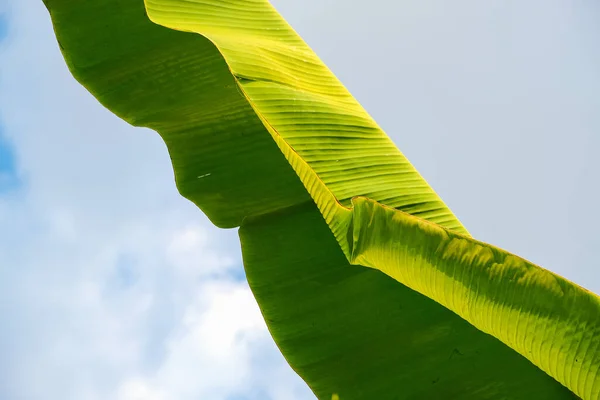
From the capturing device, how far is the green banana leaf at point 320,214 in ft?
3.06

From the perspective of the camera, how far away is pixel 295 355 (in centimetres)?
153

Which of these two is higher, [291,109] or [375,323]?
[291,109]

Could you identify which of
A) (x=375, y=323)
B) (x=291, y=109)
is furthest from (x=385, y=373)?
(x=291, y=109)

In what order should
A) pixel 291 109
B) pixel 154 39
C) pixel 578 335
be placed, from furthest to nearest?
1. pixel 154 39
2. pixel 291 109
3. pixel 578 335

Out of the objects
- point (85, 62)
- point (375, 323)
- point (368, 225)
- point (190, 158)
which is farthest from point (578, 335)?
point (85, 62)

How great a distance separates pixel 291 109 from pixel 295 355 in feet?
2.03

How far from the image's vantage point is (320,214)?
1.56m

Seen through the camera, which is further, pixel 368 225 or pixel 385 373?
pixel 385 373

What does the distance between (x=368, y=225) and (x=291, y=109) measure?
391 millimetres

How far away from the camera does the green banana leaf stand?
934mm

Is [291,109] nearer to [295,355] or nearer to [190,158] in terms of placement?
[190,158]

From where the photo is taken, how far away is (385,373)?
1470 millimetres

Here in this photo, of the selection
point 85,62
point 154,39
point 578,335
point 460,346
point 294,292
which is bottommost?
point 294,292

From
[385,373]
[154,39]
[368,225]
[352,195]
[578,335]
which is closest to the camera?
[578,335]
